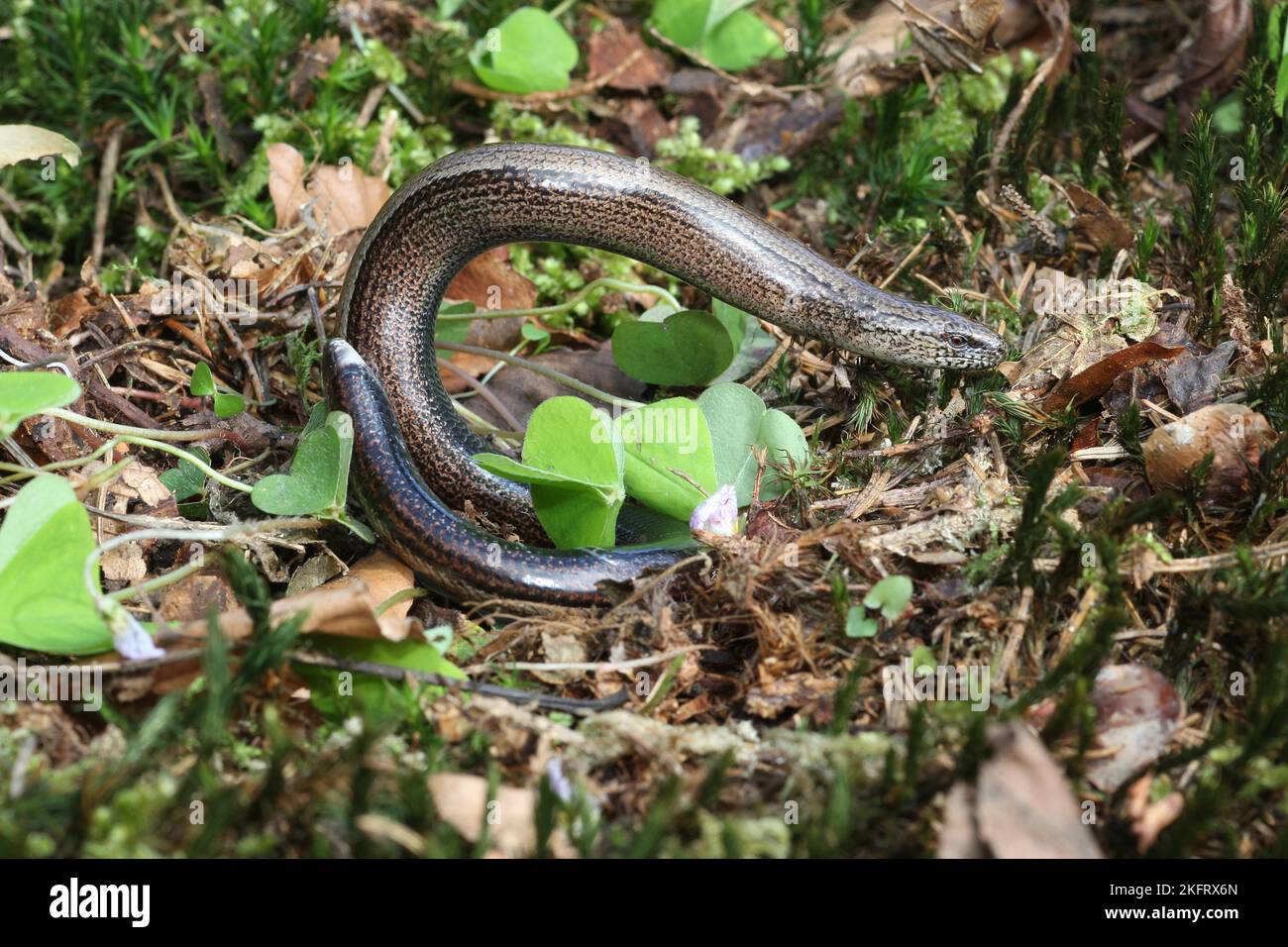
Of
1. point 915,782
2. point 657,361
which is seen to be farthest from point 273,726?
point 657,361

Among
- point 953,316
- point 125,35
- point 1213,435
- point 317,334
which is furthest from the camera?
point 125,35

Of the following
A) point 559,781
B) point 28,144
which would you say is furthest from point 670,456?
point 28,144

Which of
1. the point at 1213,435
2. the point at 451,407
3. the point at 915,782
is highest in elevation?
the point at 451,407

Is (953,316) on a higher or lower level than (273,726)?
higher

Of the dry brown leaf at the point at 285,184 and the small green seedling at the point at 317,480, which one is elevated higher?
the dry brown leaf at the point at 285,184

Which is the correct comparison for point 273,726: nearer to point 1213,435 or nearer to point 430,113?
point 1213,435

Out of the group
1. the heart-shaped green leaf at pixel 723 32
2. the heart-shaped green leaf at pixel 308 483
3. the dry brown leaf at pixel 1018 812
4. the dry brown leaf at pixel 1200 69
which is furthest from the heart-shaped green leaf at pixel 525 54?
the dry brown leaf at pixel 1018 812

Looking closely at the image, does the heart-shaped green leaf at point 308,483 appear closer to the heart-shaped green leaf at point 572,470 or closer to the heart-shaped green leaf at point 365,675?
the heart-shaped green leaf at point 572,470

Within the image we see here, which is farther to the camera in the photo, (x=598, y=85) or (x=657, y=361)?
(x=598, y=85)
